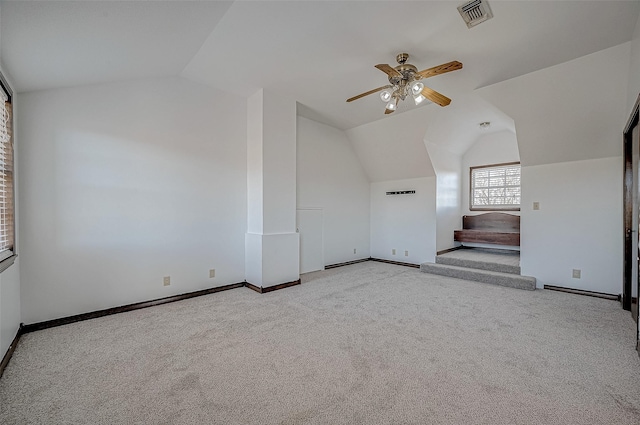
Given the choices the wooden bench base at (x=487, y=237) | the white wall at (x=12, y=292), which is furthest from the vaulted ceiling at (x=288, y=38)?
the wooden bench base at (x=487, y=237)

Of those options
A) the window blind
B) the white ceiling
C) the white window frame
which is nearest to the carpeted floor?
the white window frame

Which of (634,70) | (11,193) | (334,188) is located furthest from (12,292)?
(634,70)

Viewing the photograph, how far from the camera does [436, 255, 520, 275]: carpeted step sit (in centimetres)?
469

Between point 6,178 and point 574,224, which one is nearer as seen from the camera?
point 6,178

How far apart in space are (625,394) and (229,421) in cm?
256

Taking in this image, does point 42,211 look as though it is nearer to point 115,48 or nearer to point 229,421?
point 115,48

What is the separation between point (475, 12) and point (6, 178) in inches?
175

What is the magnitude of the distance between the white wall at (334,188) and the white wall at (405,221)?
0.29 meters

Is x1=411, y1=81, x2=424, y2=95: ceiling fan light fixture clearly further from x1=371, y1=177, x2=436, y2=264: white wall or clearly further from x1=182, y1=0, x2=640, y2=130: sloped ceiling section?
x1=371, y1=177, x2=436, y2=264: white wall

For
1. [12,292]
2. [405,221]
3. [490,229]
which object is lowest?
[12,292]

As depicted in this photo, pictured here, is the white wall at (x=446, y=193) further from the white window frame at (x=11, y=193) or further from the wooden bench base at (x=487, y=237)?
the white window frame at (x=11, y=193)

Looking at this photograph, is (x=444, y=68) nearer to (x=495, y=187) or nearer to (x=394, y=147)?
(x=394, y=147)

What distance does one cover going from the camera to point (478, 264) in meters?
5.04

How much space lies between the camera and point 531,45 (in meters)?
2.89
